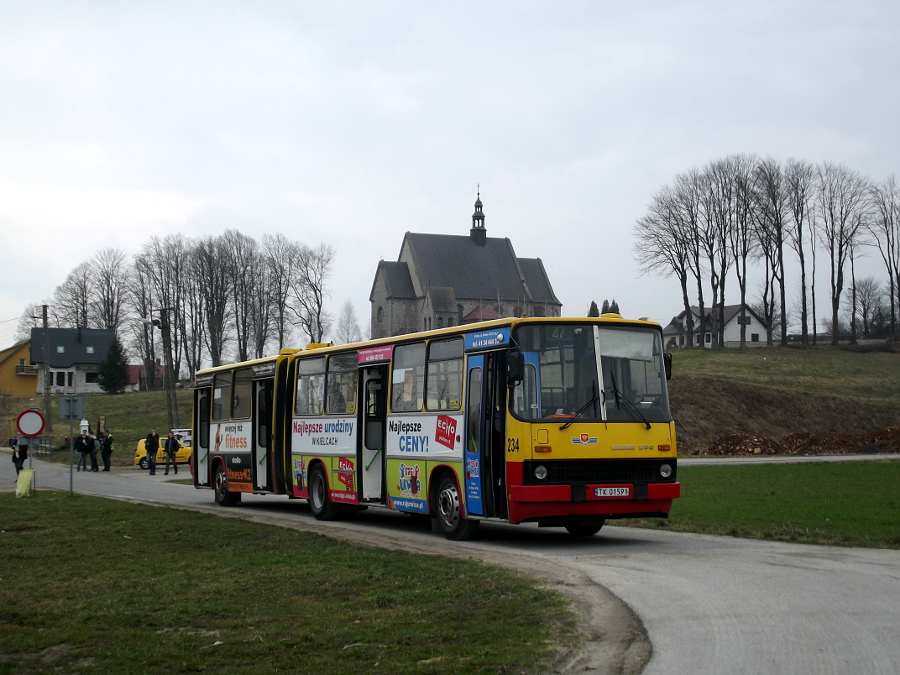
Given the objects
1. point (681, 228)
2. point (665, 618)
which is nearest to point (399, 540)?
point (665, 618)

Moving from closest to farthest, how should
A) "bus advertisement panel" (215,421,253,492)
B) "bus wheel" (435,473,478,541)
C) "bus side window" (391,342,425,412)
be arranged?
"bus wheel" (435,473,478,541), "bus side window" (391,342,425,412), "bus advertisement panel" (215,421,253,492)

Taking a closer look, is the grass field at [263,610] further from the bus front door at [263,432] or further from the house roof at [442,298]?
the house roof at [442,298]

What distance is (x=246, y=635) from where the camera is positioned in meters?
7.55

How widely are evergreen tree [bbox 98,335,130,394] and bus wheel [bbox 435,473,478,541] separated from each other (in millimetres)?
81899

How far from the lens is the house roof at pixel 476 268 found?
117 metres

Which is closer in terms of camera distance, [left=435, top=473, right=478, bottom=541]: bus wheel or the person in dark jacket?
[left=435, top=473, right=478, bottom=541]: bus wheel

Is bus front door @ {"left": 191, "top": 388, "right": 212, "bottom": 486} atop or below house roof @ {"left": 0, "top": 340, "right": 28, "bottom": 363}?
below

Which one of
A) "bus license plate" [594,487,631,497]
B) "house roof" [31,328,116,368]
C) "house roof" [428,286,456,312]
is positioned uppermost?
"house roof" [428,286,456,312]

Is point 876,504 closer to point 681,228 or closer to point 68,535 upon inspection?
point 68,535

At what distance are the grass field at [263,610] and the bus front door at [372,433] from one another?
9.36ft

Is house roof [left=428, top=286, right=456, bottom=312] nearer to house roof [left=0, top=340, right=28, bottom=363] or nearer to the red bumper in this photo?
house roof [left=0, top=340, right=28, bottom=363]

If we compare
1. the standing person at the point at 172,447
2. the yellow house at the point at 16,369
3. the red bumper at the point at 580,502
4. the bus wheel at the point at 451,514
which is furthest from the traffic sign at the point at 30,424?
the yellow house at the point at 16,369

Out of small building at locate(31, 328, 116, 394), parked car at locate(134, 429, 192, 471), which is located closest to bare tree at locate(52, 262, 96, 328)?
small building at locate(31, 328, 116, 394)

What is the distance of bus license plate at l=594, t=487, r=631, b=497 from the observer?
1297cm
